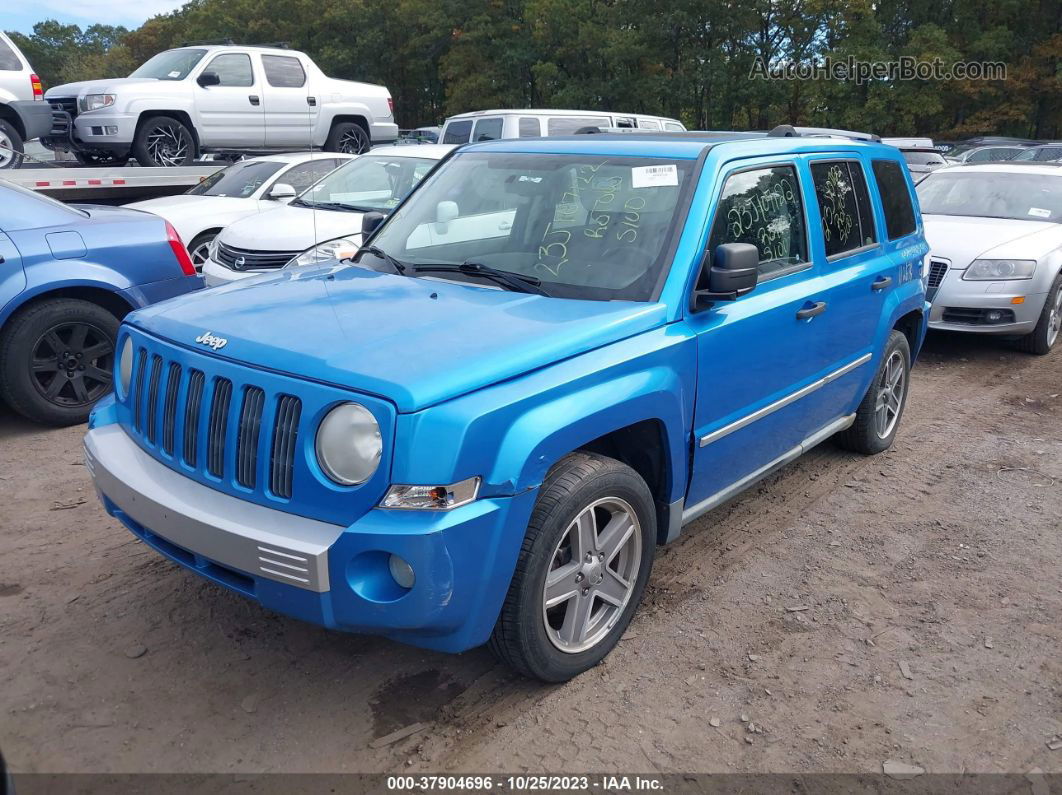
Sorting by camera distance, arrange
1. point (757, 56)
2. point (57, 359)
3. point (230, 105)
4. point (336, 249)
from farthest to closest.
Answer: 1. point (757, 56)
2. point (230, 105)
3. point (336, 249)
4. point (57, 359)

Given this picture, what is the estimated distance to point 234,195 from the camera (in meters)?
10.0

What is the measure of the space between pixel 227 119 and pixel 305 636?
1074cm

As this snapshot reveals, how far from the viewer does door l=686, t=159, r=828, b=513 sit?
12.1ft

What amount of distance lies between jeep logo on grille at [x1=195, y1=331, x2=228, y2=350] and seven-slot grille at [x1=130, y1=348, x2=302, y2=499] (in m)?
0.10

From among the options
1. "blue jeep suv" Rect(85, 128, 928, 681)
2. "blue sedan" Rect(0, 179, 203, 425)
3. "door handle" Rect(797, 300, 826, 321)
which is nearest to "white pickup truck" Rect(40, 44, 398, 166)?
"blue sedan" Rect(0, 179, 203, 425)

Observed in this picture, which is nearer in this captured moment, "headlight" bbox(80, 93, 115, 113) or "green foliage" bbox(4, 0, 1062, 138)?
"headlight" bbox(80, 93, 115, 113)

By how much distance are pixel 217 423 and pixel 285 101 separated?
11.5 metres

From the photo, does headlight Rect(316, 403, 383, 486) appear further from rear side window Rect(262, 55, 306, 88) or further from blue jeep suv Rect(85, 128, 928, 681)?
rear side window Rect(262, 55, 306, 88)

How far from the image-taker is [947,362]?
8.22 m

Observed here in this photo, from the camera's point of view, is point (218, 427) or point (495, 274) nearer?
point (218, 427)

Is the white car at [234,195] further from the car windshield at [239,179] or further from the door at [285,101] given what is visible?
the door at [285,101]

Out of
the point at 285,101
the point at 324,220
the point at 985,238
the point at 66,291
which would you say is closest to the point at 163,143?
the point at 285,101

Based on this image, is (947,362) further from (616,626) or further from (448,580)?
(448,580)

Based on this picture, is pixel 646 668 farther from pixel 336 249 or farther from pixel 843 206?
pixel 336 249
